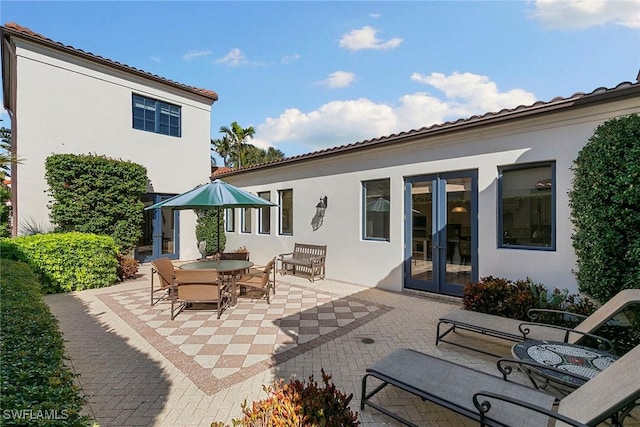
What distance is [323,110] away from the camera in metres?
21.3

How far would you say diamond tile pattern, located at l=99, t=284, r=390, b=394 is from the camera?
12.6 ft

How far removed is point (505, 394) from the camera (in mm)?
2480

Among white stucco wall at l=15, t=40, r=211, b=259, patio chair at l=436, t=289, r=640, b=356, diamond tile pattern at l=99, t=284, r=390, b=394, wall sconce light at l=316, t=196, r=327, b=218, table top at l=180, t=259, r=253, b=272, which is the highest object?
white stucco wall at l=15, t=40, r=211, b=259

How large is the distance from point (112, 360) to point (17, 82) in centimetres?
1037

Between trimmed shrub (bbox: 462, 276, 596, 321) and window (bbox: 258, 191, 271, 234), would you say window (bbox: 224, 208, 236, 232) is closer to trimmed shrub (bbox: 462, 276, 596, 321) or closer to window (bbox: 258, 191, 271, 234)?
window (bbox: 258, 191, 271, 234)

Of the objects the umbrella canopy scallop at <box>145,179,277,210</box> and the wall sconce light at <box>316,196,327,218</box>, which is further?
the wall sconce light at <box>316,196,327,218</box>

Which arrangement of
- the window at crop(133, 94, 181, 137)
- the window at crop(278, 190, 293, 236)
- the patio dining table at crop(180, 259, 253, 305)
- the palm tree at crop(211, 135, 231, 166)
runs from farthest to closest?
the palm tree at crop(211, 135, 231, 166) < the window at crop(133, 94, 181, 137) < the window at crop(278, 190, 293, 236) < the patio dining table at crop(180, 259, 253, 305)

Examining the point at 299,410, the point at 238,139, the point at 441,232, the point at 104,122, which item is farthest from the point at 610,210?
the point at 238,139

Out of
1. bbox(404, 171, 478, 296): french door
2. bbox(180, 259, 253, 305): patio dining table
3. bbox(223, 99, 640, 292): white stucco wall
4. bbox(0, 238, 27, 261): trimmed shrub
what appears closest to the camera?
bbox(223, 99, 640, 292): white stucco wall

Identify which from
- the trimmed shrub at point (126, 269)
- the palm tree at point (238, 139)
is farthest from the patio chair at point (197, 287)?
the palm tree at point (238, 139)

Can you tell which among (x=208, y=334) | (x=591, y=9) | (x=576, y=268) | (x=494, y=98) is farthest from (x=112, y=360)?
(x=494, y=98)

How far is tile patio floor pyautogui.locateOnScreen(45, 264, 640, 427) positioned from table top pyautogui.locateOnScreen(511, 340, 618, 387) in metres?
0.70

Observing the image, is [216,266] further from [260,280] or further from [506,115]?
[506,115]

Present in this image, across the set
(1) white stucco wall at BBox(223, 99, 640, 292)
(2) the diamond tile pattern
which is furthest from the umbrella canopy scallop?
(1) white stucco wall at BBox(223, 99, 640, 292)
